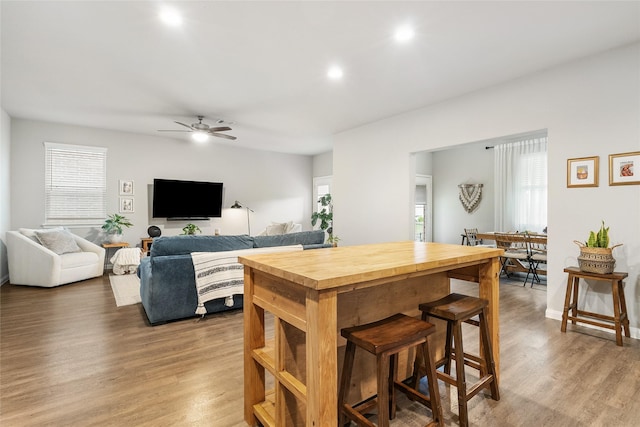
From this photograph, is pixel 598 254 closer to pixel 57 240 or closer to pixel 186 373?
pixel 186 373

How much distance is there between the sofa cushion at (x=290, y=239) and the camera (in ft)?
12.2

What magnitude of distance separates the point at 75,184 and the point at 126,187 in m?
0.80

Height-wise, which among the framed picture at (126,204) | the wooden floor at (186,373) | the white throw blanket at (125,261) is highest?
the framed picture at (126,204)

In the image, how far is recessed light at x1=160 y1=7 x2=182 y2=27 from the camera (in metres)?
2.40

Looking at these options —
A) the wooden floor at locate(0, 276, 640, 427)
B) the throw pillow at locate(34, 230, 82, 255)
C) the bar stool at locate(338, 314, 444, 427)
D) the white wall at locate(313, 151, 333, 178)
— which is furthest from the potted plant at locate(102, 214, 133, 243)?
the bar stool at locate(338, 314, 444, 427)

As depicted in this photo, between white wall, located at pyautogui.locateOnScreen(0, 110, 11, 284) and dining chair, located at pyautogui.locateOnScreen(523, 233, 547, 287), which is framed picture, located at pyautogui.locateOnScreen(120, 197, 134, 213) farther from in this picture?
dining chair, located at pyautogui.locateOnScreen(523, 233, 547, 287)

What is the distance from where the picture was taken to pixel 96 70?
11.3 ft

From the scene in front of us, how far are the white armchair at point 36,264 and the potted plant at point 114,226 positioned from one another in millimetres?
910

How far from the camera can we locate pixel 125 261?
18.0 feet

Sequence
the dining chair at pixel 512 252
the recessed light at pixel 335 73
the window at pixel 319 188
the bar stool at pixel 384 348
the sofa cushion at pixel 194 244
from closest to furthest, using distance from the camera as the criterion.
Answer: the bar stool at pixel 384 348
the sofa cushion at pixel 194 244
the recessed light at pixel 335 73
the dining chair at pixel 512 252
the window at pixel 319 188

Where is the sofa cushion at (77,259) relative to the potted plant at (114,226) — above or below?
below

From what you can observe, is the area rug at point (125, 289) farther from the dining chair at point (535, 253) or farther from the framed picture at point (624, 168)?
the dining chair at point (535, 253)

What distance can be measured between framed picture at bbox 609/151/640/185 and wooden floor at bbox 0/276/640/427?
145cm

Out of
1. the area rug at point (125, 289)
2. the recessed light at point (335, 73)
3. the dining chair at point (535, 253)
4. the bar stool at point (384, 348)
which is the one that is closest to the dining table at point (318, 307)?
the bar stool at point (384, 348)
